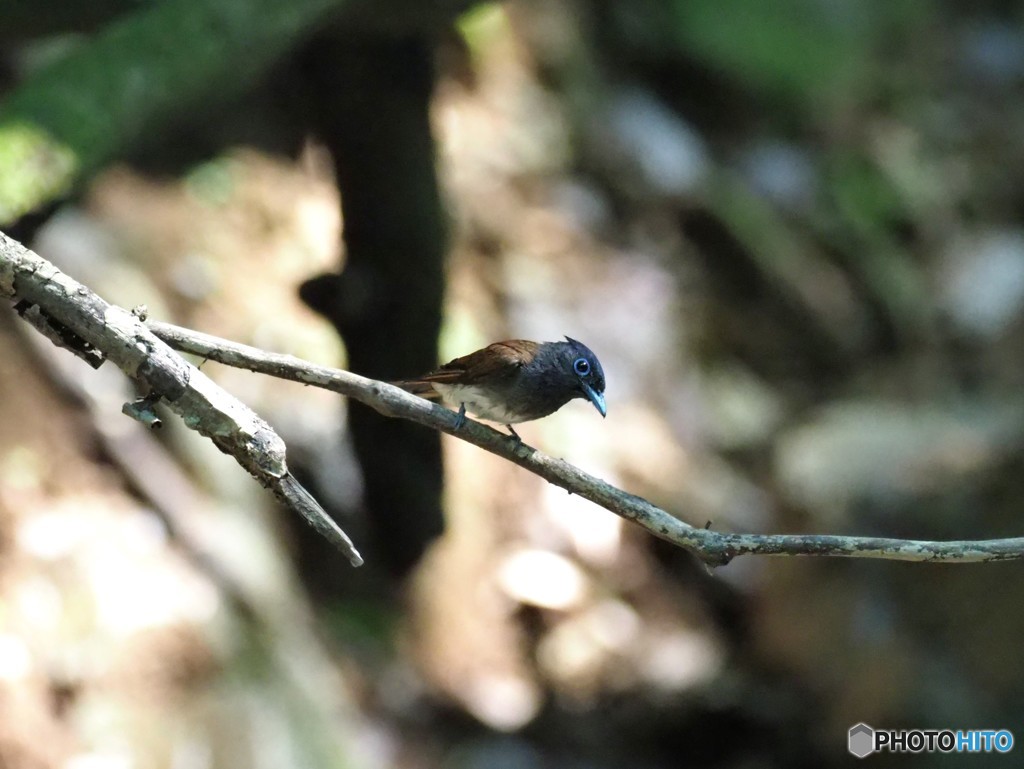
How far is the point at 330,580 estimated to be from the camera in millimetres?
5383

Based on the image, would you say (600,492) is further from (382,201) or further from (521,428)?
(521,428)

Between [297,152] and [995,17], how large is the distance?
11375 mm

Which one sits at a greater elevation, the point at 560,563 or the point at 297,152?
the point at 297,152

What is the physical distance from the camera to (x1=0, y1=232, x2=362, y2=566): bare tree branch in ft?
7.43

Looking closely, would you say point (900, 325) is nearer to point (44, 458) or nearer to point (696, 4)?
point (696, 4)

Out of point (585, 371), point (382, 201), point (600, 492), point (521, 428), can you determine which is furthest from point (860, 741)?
point (600, 492)

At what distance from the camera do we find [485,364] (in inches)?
136

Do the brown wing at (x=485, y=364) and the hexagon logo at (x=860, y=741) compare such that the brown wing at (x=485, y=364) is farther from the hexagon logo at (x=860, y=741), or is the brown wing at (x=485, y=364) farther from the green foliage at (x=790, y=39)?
the green foliage at (x=790, y=39)

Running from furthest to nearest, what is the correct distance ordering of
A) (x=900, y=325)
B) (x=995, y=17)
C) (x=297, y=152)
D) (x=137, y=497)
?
(x=995, y=17) → (x=900, y=325) → (x=297, y=152) → (x=137, y=497)

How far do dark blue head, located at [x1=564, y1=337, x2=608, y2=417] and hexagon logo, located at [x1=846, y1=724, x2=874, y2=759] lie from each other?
359cm

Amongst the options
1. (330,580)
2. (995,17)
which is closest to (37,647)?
(330,580)

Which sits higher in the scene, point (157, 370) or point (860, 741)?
point (860, 741)

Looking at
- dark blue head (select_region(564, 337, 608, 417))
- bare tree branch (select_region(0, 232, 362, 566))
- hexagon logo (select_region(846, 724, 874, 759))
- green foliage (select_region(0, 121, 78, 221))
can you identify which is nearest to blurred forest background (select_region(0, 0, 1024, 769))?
green foliage (select_region(0, 121, 78, 221))

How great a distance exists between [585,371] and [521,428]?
291 centimetres
